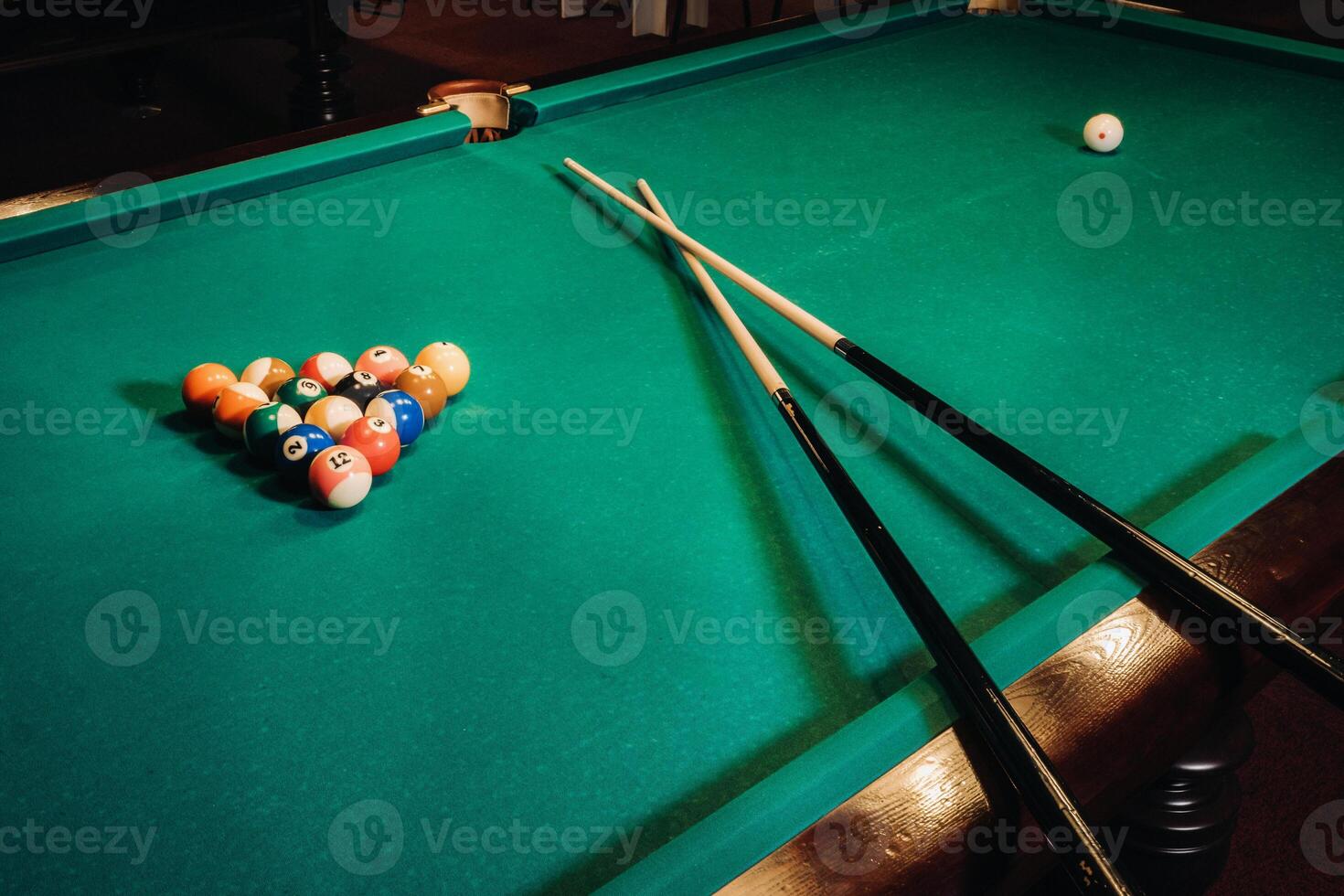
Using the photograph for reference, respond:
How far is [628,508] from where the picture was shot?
48.3 inches

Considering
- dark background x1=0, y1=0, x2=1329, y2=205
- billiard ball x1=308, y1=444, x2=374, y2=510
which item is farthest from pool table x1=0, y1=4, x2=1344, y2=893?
dark background x1=0, y1=0, x2=1329, y2=205

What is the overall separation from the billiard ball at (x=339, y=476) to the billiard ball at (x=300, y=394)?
0.51ft

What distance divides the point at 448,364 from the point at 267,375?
25 cm

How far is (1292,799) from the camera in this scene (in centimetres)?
200

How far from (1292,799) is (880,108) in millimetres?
1717

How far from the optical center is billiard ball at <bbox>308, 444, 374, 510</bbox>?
1203mm

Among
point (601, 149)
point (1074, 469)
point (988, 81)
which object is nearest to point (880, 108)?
point (988, 81)

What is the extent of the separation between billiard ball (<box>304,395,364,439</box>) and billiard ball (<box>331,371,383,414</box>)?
2cm

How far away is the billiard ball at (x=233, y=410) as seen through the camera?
1.32 m

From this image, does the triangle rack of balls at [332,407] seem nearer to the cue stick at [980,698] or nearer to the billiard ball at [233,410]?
the billiard ball at [233,410]

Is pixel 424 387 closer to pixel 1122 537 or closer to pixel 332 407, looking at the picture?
pixel 332 407

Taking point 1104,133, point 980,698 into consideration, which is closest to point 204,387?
point 980,698

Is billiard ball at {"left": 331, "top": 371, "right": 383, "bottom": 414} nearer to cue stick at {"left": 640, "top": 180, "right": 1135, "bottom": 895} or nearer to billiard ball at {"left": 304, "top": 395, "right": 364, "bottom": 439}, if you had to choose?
billiard ball at {"left": 304, "top": 395, "right": 364, "bottom": 439}

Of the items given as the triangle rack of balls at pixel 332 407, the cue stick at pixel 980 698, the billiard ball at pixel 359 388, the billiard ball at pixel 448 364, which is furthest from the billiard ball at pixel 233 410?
the cue stick at pixel 980 698
